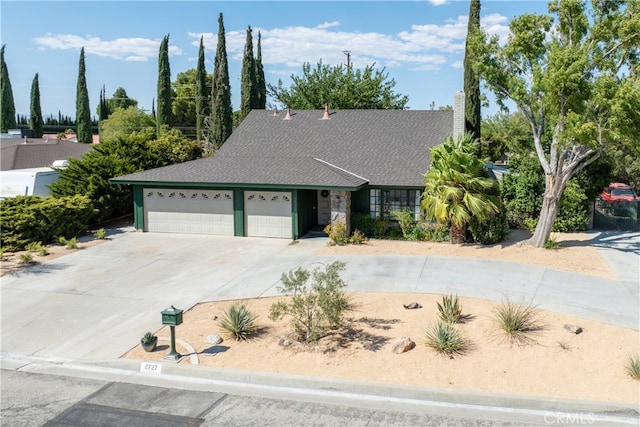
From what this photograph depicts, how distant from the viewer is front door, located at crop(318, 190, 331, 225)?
23.9 meters


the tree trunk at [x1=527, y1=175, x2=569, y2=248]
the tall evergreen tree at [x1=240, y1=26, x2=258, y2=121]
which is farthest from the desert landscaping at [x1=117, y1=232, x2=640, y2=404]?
the tall evergreen tree at [x1=240, y1=26, x2=258, y2=121]

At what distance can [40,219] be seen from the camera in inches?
790

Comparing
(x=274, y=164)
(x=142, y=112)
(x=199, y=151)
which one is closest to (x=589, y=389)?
(x=274, y=164)

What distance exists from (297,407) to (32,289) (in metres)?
10.0

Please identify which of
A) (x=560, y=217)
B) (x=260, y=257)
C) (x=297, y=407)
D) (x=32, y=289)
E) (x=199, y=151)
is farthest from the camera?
(x=199, y=151)

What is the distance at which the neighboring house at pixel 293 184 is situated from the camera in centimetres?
2153

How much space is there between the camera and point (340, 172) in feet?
74.1

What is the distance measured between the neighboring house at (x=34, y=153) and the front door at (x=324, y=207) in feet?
46.7

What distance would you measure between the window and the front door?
2.44 m

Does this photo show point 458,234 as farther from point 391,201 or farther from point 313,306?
point 313,306

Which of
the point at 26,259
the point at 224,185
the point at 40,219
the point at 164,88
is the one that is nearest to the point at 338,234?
Answer: the point at 224,185

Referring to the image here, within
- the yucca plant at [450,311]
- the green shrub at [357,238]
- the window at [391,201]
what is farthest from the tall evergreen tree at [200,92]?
the yucca plant at [450,311]

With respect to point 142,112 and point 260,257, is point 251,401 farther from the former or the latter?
point 142,112

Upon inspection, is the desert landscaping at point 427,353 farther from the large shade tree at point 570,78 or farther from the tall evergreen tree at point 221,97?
the tall evergreen tree at point 221,97
